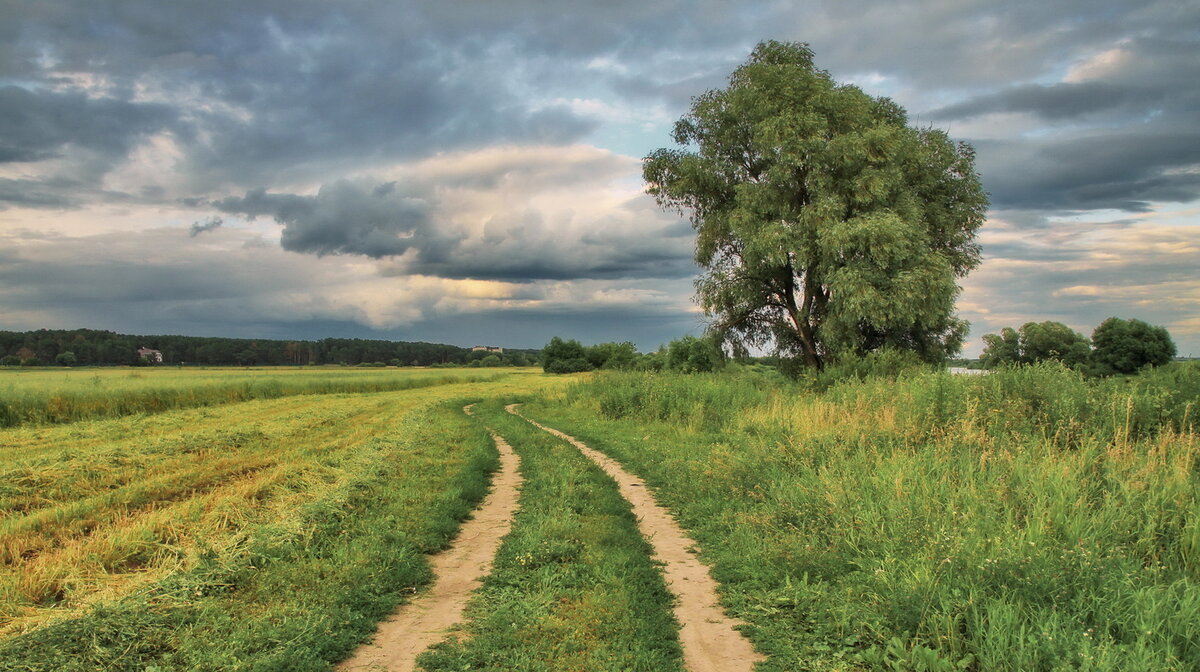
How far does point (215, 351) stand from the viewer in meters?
96.6

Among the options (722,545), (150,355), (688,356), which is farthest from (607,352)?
(722,545)

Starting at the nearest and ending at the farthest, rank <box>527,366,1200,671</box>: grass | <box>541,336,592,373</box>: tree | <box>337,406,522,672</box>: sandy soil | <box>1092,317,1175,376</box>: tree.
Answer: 1. <box>527,366,1200,671</box>: grass
2. <box>337,406,522,672</box>: sandy soil
3. <box>1092,317,1175,376</box>: tree
4. <box>541,336,592,373</box>: tree

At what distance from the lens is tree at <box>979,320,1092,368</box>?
213ft

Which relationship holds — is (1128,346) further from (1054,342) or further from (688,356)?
(688,356)

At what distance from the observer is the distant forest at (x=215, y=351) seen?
264ft

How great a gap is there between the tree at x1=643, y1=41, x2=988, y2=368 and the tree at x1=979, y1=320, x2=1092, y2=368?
4331 centimetres

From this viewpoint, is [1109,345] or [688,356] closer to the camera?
[688,356]

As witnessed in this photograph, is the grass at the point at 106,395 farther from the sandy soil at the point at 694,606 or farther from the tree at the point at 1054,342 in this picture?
the tree at the point at 1054,342

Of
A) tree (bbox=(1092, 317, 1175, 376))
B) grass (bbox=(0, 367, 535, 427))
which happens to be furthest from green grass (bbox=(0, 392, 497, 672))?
tree (bbox=(1092, 317, 1175, 376))

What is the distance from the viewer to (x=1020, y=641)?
3914mm

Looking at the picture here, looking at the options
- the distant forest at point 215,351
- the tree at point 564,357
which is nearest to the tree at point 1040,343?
the tree at point 564,357

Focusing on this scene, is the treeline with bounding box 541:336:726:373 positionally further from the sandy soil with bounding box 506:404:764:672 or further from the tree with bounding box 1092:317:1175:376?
the tree with bounding box 1092:317:1175:376

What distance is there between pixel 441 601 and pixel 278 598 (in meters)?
1.40

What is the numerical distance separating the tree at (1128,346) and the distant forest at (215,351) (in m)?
99.1
